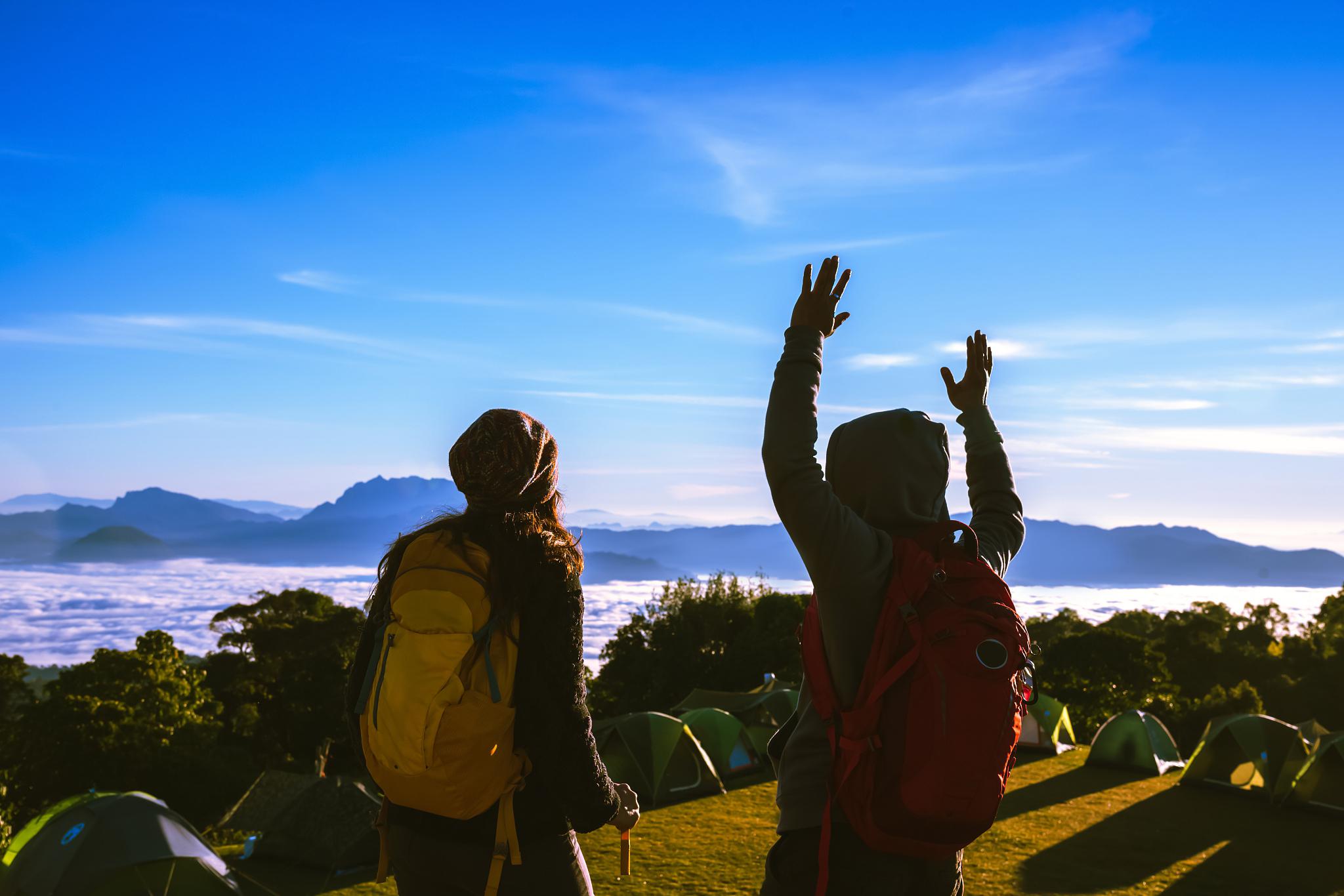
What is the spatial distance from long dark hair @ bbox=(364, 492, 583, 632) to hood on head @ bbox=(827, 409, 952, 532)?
73 cm

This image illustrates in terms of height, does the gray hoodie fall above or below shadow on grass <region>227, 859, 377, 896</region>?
above

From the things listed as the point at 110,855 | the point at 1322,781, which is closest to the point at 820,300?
the point at 110,855

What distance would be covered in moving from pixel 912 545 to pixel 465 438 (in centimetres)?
119

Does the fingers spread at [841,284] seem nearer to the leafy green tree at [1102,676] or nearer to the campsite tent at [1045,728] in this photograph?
the campsite tent at [1045,728]

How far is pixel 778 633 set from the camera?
37.7 metres

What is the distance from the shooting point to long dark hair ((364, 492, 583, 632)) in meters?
2.28

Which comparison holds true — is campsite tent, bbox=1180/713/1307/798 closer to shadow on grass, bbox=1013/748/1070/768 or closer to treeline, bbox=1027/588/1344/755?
shadow on grass, bbox=1013/748/1070/768

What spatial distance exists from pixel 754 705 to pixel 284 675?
20901 millimetres

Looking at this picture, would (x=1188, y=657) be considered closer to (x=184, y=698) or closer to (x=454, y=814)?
(x=184, y=698)

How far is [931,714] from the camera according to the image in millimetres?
1826

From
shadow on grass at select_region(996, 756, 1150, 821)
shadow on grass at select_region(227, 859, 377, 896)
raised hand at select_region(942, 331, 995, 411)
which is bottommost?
shadow on grass at select_region(227, 859, 377, 896)

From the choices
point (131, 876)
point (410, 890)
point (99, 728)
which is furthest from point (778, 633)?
point (410, 890)

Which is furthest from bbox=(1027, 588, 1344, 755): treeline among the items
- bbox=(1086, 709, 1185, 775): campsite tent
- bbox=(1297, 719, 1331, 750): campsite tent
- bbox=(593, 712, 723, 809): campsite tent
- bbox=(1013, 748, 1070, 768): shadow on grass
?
bbox=(593, 712, 723, 809): campsite tent

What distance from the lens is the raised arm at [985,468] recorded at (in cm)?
259
